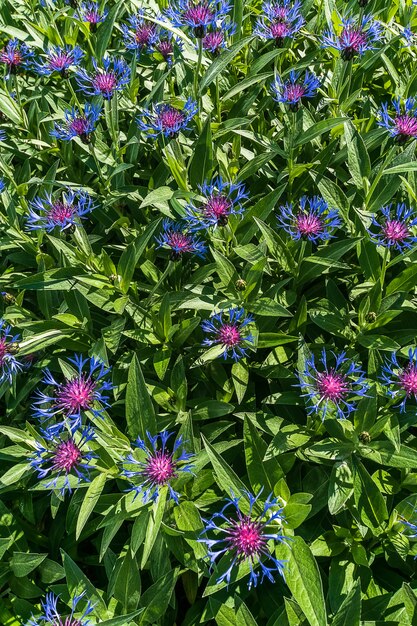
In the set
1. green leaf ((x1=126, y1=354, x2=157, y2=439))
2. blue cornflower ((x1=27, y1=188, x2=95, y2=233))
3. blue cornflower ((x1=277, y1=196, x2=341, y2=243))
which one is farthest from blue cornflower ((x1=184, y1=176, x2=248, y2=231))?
green leaf ((x1=126, y1=354, x2=157, y2=439))

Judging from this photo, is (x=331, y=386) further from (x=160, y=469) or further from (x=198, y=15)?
(x=198, y=15)

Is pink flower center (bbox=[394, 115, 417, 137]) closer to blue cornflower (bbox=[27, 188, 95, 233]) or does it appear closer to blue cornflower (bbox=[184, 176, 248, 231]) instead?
blue cornflower (bbox=[184, 176, 248, 231])

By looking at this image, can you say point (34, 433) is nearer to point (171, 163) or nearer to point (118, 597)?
point (118, 597)

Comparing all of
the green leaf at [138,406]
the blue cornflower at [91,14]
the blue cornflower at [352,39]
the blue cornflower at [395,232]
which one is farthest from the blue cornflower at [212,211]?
the blue cornflower at [91,14]

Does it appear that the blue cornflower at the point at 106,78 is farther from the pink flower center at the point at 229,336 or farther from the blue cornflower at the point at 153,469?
the blue cornflower at the point at 153,469

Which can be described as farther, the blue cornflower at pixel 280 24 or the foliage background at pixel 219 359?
the blue cornflower at pixel 280 24

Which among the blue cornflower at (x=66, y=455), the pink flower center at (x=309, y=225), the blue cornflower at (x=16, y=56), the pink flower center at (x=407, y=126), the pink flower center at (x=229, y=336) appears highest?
the blue cornflower at (x=16, y=56)
